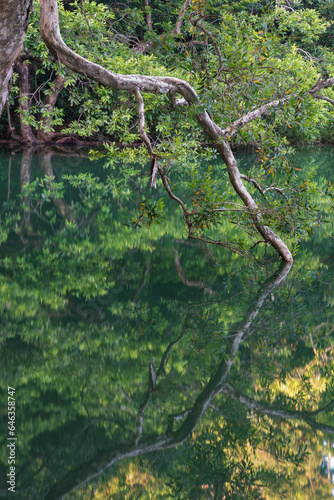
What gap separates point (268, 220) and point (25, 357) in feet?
12.0

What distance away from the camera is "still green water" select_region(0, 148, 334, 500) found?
2.60m

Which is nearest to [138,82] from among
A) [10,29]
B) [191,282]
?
[10,29]

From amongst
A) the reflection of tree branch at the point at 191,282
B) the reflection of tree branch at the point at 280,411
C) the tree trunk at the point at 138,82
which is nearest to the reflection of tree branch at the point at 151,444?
the reflection of tree branch at the point at 280,411

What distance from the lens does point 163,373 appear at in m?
3.65

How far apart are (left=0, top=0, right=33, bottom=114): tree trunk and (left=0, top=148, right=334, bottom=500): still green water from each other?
83.9 inches

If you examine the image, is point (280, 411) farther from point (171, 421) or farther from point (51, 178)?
point (51, 178)

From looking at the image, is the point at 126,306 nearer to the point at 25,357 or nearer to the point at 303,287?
the point at 25,357

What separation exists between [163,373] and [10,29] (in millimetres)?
2946

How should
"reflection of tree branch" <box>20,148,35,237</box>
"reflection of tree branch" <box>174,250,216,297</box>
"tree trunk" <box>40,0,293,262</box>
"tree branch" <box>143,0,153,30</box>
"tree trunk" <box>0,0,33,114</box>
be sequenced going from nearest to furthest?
"tree trunk" <box>0,0,33,114</box> < "tree trunk" <box>40,0,293,262</box> < "reflection of tree branch" <box>174,250,216,297</box> < "reflection of tree branch" <box>20,148,35,237</box> < "tree branch" <box>143,0,153,30</box>

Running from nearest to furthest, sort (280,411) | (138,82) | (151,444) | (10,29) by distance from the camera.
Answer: (151,444), (280,411), (10,29), (138,82)

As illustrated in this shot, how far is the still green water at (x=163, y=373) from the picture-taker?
2.60 meters

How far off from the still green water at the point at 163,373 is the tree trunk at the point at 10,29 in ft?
7.00

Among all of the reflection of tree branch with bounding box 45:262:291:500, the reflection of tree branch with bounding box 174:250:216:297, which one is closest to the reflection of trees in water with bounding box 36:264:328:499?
the reflection of tree branch with bounding box 45:262:291:500

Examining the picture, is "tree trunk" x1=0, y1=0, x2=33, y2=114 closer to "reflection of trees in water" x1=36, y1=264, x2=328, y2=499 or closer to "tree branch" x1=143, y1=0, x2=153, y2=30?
"reflection of trees in water" x1=36, y1=264, x2=328, y2=499
